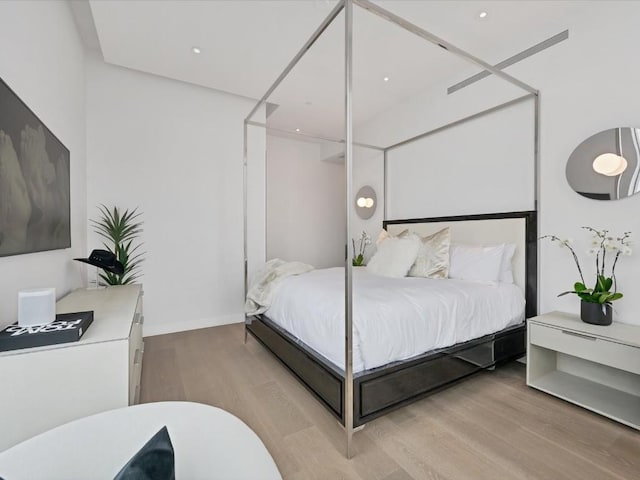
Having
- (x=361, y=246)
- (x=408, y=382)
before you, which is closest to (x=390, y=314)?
(x=408, y=382)

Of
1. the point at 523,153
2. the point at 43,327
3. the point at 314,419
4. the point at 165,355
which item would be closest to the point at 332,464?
the point at 314,419

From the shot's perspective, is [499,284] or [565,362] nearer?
[565,362]

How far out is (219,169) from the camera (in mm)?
3883

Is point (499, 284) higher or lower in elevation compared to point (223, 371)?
higher

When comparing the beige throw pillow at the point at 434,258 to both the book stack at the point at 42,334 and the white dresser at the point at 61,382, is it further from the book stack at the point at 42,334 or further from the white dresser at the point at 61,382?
the book stack at the point at 42,334

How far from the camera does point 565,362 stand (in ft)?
7.93

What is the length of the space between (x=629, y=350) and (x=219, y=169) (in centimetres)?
410

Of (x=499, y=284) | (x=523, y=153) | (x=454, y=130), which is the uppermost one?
(x=454, y=130)

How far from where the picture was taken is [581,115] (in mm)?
2338

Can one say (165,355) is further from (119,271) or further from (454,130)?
(454,130)

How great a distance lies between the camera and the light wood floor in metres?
1.49

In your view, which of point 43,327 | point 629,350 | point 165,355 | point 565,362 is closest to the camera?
point 43,327

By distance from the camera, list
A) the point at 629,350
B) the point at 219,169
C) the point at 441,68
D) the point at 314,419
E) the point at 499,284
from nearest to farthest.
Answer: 1. the point at 629,350
2. the point at 314,419
3. the point at 499,284
4. the point at 441,68
5. the point at 219,169

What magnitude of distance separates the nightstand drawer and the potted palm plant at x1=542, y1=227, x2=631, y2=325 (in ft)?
0.76
